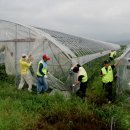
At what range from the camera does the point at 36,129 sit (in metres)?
9.17

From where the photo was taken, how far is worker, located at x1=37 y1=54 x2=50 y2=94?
13933mm

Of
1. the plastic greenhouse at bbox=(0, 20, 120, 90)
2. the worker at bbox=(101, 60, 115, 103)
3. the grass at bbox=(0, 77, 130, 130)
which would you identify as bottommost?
the grass at bbox=(0, 77, 130, 130)

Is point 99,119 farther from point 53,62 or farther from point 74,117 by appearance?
point 53,62

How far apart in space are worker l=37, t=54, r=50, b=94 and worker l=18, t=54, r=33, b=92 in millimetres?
635

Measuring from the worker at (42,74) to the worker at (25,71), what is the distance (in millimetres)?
635

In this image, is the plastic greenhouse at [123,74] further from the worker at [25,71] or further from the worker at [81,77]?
the worker at [25,71]

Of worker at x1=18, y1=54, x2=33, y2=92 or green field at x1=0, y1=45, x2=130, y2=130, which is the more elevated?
worker at x1=18, y1=54, x2=33, y2=92

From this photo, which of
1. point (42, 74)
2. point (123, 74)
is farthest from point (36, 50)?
point (123, 74)

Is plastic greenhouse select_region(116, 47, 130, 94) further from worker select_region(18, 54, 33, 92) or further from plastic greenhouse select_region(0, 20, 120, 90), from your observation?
worker select_region(18, 54, 33, 92)

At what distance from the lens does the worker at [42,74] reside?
45.7 ft

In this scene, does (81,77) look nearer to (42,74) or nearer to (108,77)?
(108,77)

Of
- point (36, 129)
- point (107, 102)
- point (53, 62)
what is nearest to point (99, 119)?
point (36, 129)

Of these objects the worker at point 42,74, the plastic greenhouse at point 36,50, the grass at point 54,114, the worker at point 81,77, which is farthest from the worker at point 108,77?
the worker at point 42,74

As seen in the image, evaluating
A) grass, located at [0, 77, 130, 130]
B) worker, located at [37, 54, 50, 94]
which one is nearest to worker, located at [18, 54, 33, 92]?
worker, located at [37, 54, 50, 94]
